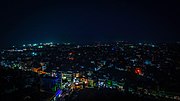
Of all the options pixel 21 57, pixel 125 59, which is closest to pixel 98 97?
pixel 125 59

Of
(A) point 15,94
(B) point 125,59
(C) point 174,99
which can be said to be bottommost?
(C) point 174,99

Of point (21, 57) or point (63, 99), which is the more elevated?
point (21, 57)

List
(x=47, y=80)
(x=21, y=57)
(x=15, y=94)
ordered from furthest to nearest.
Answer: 1. (x=21, y=57)
2. (x=47, y=80)
3. (x=15, y=94)

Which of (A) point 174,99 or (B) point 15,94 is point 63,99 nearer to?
(B) point 15,94

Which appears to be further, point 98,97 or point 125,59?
point 125,59

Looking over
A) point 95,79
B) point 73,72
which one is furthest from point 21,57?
point 95,79

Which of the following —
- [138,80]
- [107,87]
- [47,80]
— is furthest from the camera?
[138,80]

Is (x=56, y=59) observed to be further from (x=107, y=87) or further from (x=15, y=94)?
(x=15, y=94)
